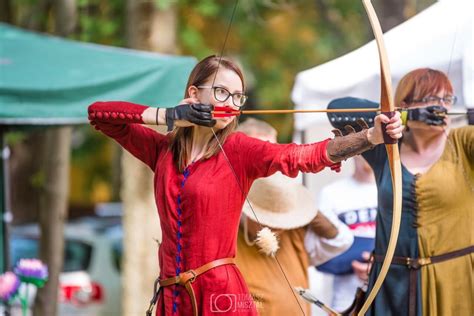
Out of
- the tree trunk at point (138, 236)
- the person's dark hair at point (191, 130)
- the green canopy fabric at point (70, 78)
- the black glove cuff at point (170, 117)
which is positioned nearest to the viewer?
the black glove cuff at point (170, 117)

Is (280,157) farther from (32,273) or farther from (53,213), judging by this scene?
(53,213)

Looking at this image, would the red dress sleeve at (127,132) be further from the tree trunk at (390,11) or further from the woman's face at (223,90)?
the tree trunk at (390,11)

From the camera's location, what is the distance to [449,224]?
3906mm

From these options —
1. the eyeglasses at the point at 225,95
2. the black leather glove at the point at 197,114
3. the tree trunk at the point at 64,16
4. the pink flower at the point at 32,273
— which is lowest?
the pink flower at the point at 32,273

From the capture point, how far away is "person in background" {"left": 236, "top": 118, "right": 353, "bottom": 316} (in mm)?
4262

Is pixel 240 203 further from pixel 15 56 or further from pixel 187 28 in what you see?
pixel 187 28

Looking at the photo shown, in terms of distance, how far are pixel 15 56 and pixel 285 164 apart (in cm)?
400

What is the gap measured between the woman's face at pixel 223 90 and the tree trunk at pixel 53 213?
4.54m

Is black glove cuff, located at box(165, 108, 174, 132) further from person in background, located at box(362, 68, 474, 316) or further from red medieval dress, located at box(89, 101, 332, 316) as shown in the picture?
person in background, located at box(362, 68, 474, 316)

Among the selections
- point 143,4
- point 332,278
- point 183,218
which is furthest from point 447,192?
point 143,4

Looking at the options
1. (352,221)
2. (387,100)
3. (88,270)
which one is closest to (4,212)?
(88,270)

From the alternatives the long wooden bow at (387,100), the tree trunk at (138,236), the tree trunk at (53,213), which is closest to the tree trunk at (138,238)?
the tree trunk at (138,236)

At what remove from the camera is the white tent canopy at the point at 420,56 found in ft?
13.3

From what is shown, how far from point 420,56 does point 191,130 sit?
1253 mm
